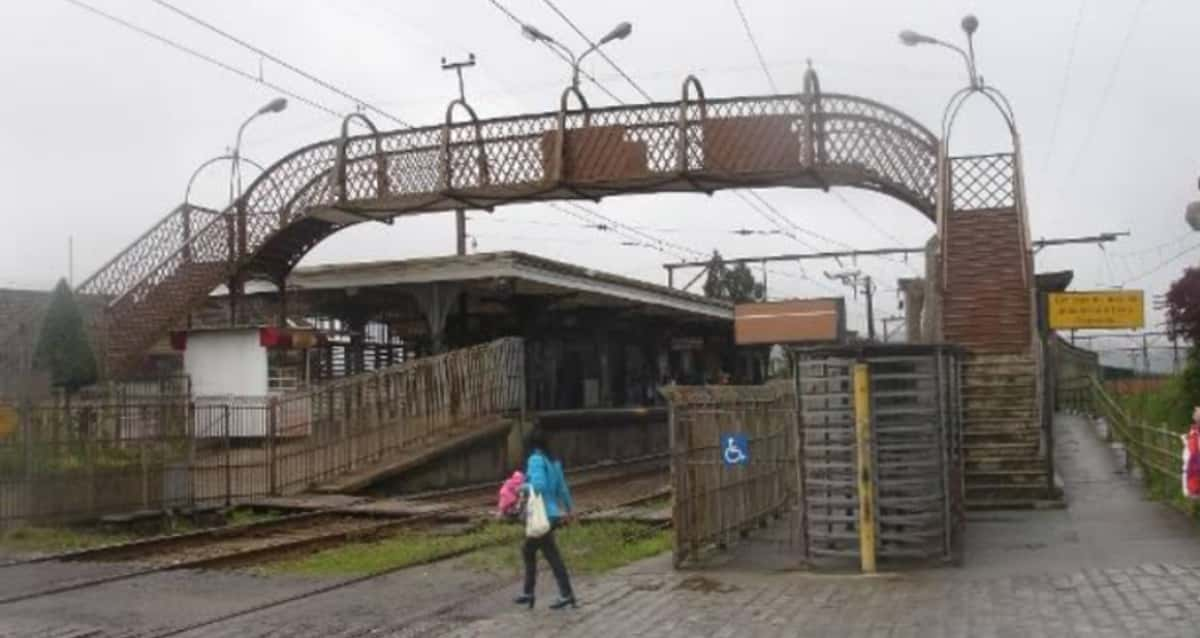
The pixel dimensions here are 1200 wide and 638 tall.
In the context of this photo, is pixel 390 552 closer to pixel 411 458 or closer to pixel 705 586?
pixel 705 586

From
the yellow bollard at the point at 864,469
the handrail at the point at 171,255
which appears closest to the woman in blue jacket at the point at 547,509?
the yellow bollard at the point at 864,469

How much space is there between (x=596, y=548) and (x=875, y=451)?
14.7 feet

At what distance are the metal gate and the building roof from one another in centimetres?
1848

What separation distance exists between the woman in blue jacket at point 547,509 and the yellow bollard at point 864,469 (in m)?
3.07

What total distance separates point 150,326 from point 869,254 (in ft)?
93.2

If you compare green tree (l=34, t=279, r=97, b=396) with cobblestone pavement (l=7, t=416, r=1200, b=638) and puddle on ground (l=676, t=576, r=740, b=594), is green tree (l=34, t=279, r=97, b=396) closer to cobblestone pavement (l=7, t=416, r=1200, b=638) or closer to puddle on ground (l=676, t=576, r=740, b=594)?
cobblestone pavement (l=7, t=416, r=1200, b=638)

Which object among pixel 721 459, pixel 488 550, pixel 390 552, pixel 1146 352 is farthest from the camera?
pixel 1146 352

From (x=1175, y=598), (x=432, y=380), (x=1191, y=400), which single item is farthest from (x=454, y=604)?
(x=432, y=380)

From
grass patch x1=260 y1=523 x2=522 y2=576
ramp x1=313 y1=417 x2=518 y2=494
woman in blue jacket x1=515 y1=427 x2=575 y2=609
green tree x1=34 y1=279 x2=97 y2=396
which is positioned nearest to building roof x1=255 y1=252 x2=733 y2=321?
ramp x1=313 y1=417 x2=518 y2=494

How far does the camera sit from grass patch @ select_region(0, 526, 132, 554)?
18.2m

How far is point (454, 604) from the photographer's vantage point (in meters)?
12.5

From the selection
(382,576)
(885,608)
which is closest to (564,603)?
(885,608)

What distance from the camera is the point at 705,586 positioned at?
12.7 meters

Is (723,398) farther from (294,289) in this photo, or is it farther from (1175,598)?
(294,289)
